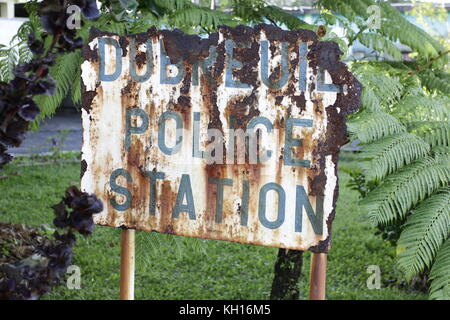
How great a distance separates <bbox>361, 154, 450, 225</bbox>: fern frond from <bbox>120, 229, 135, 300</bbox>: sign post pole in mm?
884

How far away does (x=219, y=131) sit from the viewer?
1.95 m

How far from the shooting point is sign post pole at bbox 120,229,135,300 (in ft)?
7.23

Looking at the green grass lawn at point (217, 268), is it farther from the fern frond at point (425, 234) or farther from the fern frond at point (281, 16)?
the fern frond at point (425, 234)

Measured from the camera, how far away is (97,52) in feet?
6.77

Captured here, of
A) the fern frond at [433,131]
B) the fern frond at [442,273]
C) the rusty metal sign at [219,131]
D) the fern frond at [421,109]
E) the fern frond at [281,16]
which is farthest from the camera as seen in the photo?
the fern frond at [281,16]

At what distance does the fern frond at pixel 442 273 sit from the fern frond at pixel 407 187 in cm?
19

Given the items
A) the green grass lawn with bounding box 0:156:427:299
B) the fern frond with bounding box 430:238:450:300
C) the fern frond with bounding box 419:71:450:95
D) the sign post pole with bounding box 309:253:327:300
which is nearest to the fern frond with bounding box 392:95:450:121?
the fern frond with bounding box 419:71:450:95

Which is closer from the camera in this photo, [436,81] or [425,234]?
[425,234]

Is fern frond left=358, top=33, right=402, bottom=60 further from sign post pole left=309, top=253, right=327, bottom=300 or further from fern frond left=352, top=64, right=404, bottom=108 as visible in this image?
sign post pole left=309, top=253, right=327, bottom=300

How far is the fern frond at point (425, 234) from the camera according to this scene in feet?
7.11

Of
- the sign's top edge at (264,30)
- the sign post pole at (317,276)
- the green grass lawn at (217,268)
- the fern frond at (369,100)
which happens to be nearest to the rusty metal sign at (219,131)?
the sign's top edge at (264,30)

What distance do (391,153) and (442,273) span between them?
0.50 m

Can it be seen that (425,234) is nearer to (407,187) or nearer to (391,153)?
(407,187)

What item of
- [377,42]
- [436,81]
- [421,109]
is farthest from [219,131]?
[436,81]
